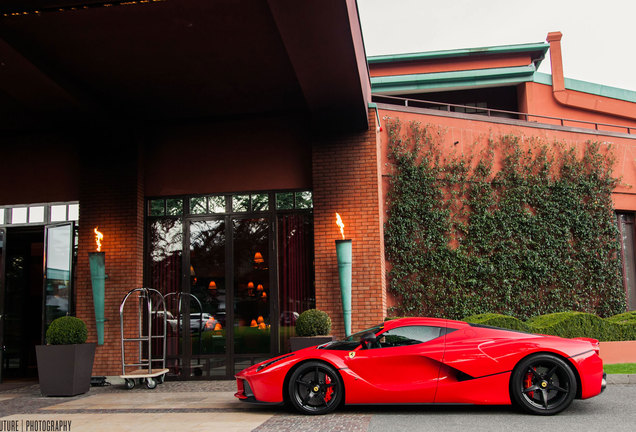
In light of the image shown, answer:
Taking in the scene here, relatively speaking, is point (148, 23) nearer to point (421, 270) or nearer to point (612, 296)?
point (421, 270)

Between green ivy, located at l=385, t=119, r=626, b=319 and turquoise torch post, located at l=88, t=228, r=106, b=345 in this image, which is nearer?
turquoise torch post, located at l=88, t=228, r=106, b=345

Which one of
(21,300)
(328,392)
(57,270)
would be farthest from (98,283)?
(328,392)

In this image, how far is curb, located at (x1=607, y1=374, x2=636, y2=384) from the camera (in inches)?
349

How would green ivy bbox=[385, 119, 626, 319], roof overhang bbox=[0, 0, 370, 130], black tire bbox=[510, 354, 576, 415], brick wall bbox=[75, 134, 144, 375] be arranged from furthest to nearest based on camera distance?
green ivy bbox=[385, 119, 626, 319] < brick wall bbox=[75, 134, 144, 375] < roof overhang bbox=[0, 0, 370, 130] < black tire bbox=[510, 354, 576, 415]

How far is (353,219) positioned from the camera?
10992 mm

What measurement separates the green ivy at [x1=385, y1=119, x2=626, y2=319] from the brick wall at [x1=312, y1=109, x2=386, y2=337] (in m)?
1.64

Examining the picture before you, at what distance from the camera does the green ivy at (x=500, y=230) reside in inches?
490

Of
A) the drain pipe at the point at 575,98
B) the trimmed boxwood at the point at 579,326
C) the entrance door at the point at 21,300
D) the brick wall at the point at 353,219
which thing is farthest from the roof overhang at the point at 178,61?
the drain pipe at the point at 575,98

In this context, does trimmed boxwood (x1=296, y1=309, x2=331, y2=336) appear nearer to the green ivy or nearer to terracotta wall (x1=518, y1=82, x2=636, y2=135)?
the green ivy

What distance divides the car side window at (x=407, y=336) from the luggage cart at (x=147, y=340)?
16.4 ft

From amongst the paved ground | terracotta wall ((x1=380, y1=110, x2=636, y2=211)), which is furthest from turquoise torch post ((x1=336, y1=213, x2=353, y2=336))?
terracotta wall ((x1=380, y1=110, x2=636, y2=211))

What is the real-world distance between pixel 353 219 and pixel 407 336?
4459mm

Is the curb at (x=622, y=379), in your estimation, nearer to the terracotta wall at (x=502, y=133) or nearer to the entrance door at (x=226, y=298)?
the terracotta wall at (x=502, y=133)

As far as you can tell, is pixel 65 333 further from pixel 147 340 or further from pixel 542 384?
pixel 542 384
